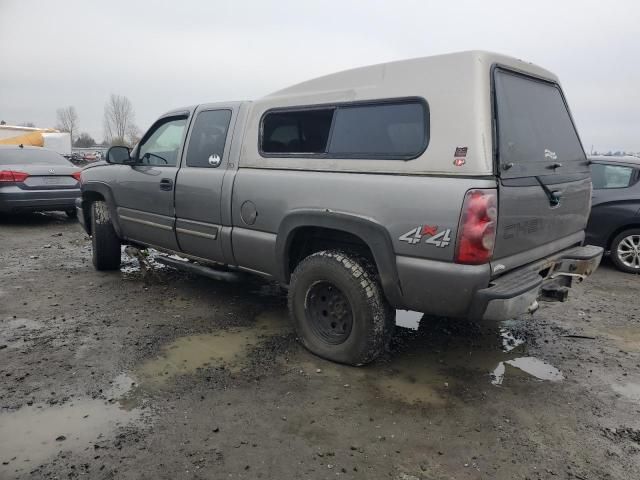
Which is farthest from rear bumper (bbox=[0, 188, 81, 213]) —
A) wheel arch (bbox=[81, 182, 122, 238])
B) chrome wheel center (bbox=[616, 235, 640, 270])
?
chrome wheel center (bbox=[616, 235, 640, 270])

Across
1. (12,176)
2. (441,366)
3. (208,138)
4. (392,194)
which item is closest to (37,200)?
(12,176)

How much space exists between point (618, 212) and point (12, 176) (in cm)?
991

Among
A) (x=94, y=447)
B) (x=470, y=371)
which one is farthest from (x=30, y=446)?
(x=470, y=371)

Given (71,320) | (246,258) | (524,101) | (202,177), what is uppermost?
(524,101)

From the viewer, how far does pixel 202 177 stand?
4.38 metres

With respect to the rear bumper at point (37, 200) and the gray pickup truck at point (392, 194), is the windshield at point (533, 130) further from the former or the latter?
the rear bumper at point (37, 200)

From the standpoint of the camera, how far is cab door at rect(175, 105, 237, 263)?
4.29m

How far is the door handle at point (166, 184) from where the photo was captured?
469 cm

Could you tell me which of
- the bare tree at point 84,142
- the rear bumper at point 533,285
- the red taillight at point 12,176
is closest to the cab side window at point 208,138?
the rear bumper at point 533,285

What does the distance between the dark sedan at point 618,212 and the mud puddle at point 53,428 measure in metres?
6.30

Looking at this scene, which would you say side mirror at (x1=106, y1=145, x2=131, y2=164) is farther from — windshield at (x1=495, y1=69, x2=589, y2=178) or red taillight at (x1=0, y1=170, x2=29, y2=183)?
red taillight at (x1=0, y1=170, x2=29, y2=183)

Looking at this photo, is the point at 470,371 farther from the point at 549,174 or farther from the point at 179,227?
the point at 179,227

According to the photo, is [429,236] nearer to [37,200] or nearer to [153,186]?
[153,186]

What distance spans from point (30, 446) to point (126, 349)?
4.11ft
